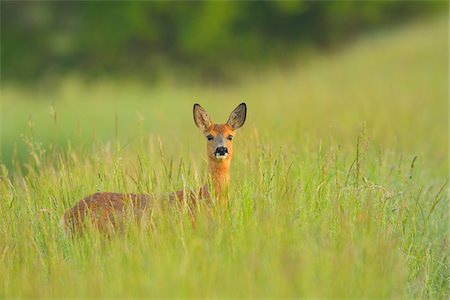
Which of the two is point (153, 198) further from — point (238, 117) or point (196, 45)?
point (196, 45)

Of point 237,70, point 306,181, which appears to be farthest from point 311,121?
point 237,70

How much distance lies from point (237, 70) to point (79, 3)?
5.36 meters

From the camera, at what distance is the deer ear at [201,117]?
6129 mm

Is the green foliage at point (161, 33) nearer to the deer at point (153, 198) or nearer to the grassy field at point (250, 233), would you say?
the grassy field at point (250, 233)

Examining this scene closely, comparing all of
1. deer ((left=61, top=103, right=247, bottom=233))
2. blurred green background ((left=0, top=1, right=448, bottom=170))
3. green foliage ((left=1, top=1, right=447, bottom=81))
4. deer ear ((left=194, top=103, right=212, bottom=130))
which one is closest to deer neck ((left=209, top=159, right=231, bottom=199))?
deer ((left=61, top=103, right=247, bottom=233))

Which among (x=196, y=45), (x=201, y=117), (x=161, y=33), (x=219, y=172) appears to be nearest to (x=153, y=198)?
(x=219, y=172)

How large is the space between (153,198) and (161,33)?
2279 cm

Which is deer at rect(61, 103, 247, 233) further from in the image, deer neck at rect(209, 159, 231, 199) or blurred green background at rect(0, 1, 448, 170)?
blurred green background at rect(0, 1, 448, 170)

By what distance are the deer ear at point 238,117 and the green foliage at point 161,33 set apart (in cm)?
2079

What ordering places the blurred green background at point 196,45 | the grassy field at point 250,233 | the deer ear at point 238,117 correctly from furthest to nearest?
the blurred green background at point 196,45, the deer ear at point 238,117, the grassy field at point 250,233

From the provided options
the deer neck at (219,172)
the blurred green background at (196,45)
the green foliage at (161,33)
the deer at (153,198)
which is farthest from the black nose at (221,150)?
the green foliage at (161,33)

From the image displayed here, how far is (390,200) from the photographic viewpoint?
240 inches

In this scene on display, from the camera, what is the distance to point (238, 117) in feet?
20.2

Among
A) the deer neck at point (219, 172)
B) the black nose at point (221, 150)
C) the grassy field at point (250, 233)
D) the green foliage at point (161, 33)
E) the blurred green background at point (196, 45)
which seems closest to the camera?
the grassy field at point (250, 233)
